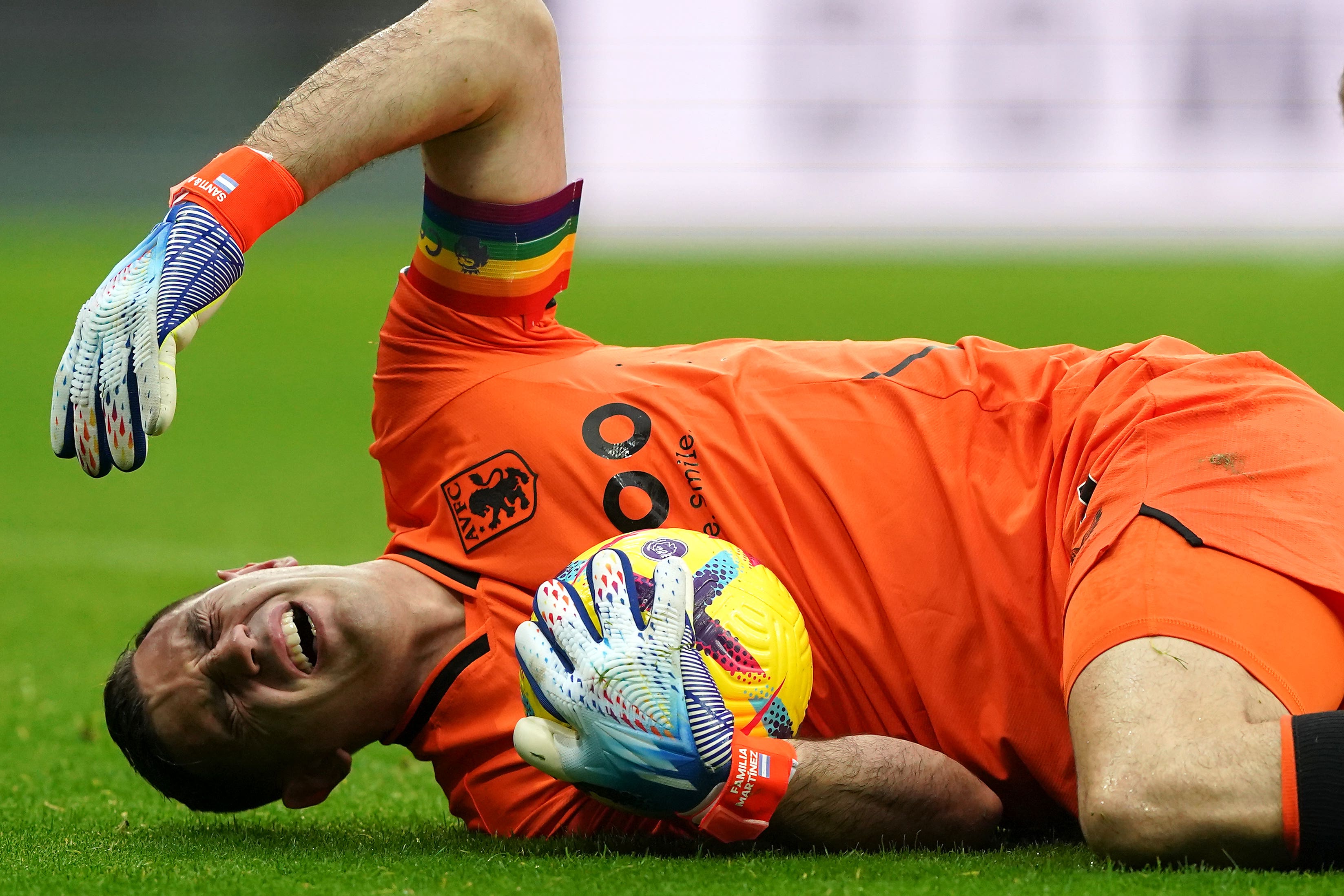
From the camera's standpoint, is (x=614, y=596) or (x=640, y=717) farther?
(x=614, y=596)

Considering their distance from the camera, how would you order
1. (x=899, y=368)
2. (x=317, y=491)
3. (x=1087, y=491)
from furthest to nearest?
(x=317, y=491) < (x=899, y=368) < (x=1087, y=491)

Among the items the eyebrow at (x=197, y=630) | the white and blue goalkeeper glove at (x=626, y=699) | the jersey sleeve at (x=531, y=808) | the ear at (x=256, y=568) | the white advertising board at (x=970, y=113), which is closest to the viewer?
the white and blue goalkeeper glove at (x=626, y=699)

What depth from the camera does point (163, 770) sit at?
138 inches

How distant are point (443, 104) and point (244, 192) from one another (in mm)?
536

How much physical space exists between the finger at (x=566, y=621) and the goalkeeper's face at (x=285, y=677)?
58 centimetres

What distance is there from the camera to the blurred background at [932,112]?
16.0 meters

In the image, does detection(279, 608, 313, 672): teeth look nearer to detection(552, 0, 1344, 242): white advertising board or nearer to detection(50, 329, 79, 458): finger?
detection(50, 329, 79, 458): finger

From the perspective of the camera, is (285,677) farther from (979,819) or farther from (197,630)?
(979,819)

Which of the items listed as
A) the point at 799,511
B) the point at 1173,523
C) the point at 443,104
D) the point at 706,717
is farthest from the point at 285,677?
the point at 1173,523

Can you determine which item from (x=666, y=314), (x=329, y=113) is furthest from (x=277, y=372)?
(x=329, y=113)

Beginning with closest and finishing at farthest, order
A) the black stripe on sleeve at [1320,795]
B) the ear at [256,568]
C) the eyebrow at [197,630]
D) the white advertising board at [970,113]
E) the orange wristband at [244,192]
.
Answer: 1. the black stripe on sleeve at [1320,795]
2. the orange wristband at [244,192]
3. the eyebrow at [197,630]
4. the ear at [256,568]
5. the white advertising board at [970,113]

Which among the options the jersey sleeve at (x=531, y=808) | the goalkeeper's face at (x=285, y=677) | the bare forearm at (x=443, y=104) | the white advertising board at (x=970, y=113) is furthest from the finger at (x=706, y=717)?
the white advertising board at (x=970, y=113)

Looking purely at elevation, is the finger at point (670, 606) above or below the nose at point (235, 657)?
above

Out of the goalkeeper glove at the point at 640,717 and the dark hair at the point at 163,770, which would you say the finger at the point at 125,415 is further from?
the goalkeeper glove at the point at 640,717
